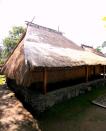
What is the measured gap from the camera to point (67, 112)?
8.46 meters

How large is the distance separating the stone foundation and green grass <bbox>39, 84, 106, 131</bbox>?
0.28 meters

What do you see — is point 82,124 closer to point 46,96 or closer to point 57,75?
point 46,96

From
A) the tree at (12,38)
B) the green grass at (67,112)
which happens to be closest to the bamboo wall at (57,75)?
the green grass at (67,112)

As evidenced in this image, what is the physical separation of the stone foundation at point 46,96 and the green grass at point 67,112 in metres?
0.28

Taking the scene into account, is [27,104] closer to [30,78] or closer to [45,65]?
[30,78]

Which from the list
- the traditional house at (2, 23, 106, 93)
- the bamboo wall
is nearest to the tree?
the traditional house at (2, 23, 106, 93)

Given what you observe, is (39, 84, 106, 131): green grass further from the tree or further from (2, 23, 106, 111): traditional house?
the tree

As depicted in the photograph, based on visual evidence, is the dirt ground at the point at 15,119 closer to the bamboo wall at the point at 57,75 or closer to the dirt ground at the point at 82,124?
the dirt ground at the point at 82,124

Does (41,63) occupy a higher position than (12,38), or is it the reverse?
(12,38)

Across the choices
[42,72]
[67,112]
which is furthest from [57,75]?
[67,112]

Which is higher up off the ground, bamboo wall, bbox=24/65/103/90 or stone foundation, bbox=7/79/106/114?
bamboo wall, bbox=24/65/103/90

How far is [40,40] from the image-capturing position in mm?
11547

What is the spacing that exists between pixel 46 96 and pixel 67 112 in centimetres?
128

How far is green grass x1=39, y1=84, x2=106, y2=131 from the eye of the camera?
7375 millimetres
